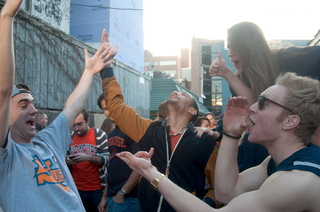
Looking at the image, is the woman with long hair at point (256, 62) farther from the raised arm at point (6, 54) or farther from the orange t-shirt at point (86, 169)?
the orange t-shirt at point (86, 169)

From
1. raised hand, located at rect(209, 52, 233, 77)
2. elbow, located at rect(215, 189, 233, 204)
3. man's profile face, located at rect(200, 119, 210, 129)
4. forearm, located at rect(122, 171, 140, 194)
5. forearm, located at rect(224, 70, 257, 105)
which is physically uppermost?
raised hand, located at rect(209, 52, 233, 77)

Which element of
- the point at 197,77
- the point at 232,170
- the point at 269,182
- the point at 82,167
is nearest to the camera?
the point at 269,182

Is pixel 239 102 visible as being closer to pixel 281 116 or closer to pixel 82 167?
pixel 281 116

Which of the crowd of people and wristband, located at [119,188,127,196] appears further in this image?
wristband, located at [119,188,127,196]

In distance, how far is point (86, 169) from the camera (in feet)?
12.4

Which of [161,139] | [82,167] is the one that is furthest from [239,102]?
[82,167]

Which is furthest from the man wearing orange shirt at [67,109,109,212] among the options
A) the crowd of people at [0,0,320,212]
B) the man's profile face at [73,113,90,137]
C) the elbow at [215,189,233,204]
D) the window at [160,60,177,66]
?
the window at [160,60,177,66]

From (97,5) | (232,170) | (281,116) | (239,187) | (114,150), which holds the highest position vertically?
(97,5)

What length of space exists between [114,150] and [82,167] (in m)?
0.71

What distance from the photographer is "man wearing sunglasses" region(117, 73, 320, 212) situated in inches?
46.0

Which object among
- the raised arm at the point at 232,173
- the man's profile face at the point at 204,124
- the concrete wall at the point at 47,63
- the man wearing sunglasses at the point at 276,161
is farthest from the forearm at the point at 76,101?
the man's profile face at the point at 204,124

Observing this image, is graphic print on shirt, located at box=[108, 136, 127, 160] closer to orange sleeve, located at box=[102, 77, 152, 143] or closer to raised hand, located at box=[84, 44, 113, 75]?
orange sleeve, located at box=[102, 77, 152, 143]

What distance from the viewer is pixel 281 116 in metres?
1.42

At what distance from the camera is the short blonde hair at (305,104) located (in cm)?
135
